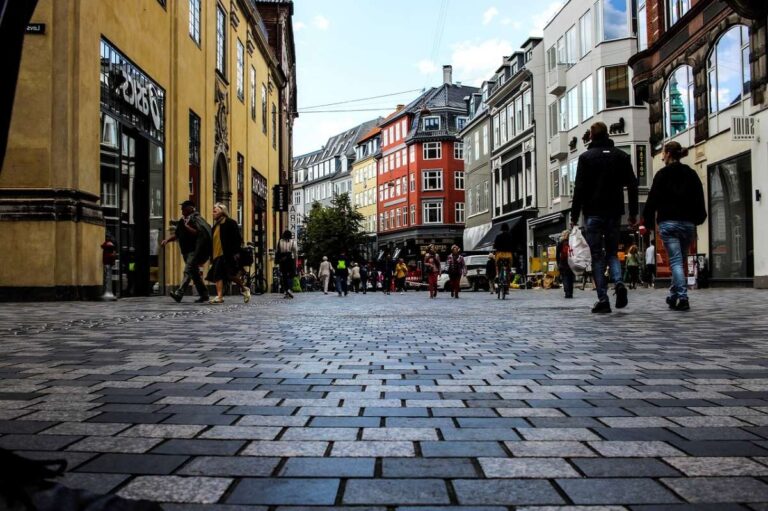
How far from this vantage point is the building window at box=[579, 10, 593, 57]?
117 ft

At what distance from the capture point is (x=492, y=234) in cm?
5084

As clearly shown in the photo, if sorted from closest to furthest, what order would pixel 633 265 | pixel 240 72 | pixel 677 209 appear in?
pixel 677 209
pixel 633 265
pixel 240 72

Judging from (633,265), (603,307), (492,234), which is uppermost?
(492,234)

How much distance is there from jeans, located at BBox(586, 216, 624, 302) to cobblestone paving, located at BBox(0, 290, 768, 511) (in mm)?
2919

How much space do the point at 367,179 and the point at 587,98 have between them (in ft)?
200

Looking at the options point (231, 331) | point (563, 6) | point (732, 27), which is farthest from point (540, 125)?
point (231, 331)

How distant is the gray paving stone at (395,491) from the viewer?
187 cm

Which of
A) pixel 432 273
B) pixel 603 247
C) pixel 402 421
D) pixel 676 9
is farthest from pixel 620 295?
pixel 676 9

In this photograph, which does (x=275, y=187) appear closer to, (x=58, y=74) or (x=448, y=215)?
(x=58, y=74)

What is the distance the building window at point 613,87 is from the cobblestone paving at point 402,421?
29.9 metres

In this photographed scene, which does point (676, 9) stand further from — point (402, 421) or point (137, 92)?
point (402, 421)

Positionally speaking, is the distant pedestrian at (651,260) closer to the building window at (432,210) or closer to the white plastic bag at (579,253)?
the white plastic bag at (579,253)

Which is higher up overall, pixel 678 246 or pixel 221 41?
pixel 221 41

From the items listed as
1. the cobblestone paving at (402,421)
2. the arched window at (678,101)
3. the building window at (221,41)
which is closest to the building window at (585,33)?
the arched window at (678,101)
